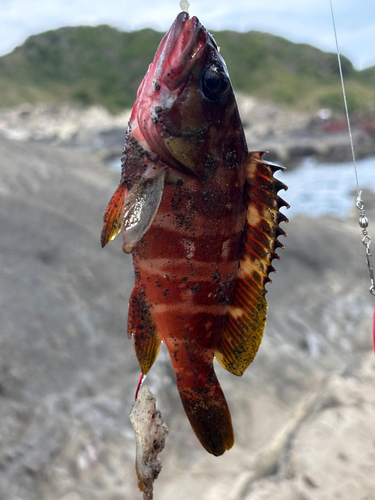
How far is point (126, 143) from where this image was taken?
44.7 inches

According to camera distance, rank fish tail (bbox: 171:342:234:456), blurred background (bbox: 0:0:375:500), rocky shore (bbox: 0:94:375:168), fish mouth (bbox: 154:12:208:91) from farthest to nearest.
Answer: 1. rocky shore (bbox: 0:94:375:168)
2. blurred background (bbox: 0:0:375:500)
3. fish tail (bbox: 171:342:234:456)
4. fish mouth (bbox: 154:12:208:91)

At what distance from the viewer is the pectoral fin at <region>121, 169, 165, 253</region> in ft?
3.06

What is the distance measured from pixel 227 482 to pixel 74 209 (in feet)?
11.3

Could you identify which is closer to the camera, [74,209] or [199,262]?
[199,262]

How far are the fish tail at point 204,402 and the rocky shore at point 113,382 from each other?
25 cm

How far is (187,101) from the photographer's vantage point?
1.08 m

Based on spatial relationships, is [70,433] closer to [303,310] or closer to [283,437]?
[283,437]

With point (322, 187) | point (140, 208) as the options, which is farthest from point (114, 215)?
point (322, 187)

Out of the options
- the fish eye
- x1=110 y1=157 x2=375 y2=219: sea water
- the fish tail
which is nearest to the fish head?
the fish eye

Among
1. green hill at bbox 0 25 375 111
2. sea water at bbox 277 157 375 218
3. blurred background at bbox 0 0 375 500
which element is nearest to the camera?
blurred background at bbox 0 0 375 500

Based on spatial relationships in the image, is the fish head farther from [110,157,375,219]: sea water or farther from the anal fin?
[110,157,375,219]: sea water

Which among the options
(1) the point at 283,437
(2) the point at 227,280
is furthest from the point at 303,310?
(2) the point at 227,280

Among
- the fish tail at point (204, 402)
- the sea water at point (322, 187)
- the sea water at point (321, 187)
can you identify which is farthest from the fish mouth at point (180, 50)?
the sea water at point (321, 187)

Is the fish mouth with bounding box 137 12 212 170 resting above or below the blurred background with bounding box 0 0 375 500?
above
